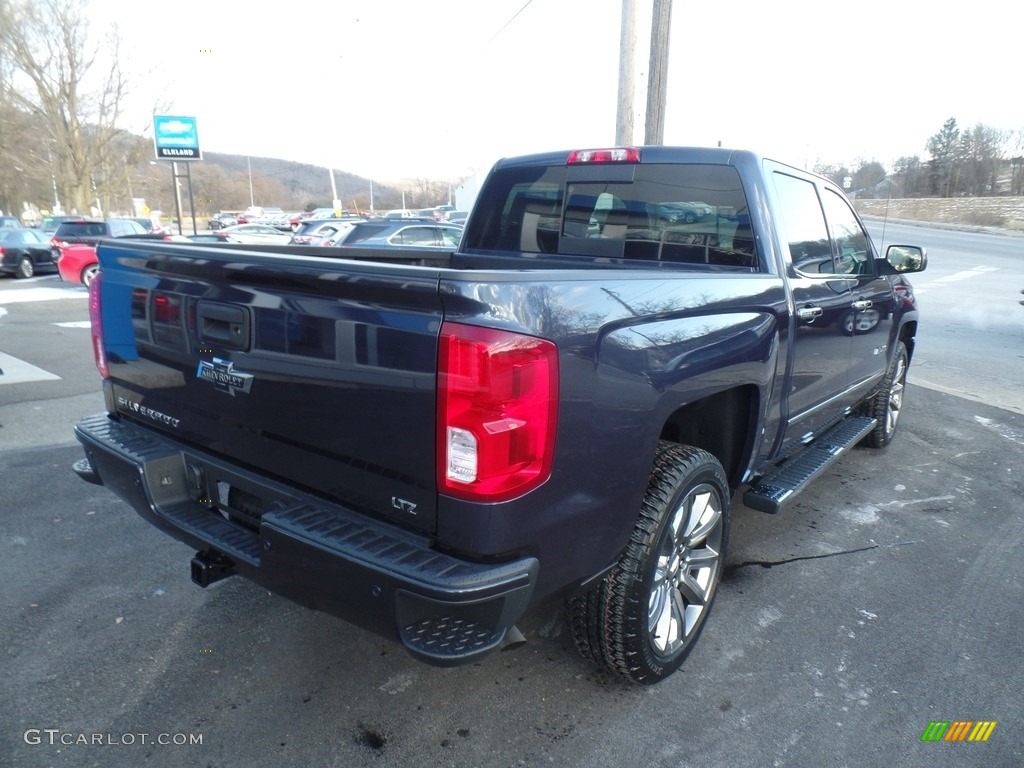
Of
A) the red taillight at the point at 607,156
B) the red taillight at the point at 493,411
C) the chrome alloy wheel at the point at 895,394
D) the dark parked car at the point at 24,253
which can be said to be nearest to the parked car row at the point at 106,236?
the dark parked car at the point at 24,253

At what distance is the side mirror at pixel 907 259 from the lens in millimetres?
4797

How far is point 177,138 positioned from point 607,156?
21.3 m

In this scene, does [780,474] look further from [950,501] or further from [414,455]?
[414,455]

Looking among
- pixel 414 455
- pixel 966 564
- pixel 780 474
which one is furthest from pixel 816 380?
pixel 414 455

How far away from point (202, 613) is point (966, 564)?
12.5 ft

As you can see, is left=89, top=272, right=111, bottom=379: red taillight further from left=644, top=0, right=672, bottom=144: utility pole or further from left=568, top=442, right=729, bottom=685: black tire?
left=644, top=0, right=672, bottom=144: utility pole

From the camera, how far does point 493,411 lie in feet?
6.14

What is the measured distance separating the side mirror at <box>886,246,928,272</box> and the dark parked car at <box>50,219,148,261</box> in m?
17.4

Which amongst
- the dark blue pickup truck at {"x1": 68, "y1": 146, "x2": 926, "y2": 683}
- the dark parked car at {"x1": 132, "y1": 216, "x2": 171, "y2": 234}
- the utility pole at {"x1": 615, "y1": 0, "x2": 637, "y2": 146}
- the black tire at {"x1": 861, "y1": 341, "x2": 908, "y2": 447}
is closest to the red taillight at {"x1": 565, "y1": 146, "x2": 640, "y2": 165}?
the dark blue pickup truck at {"x1": 68, "y1": 146, "x2": 926, "y2": 683}

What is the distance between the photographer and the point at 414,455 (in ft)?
6.49

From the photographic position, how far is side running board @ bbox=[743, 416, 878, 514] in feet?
10.8

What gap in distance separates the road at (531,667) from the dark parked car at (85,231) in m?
16.1

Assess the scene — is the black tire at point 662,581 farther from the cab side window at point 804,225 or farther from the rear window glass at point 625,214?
the cab side window at point 804,225

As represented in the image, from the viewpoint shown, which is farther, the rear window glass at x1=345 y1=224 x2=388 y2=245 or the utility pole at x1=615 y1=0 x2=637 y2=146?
the rear window glass at x1=345 y1=224 x2=388 y2=245
